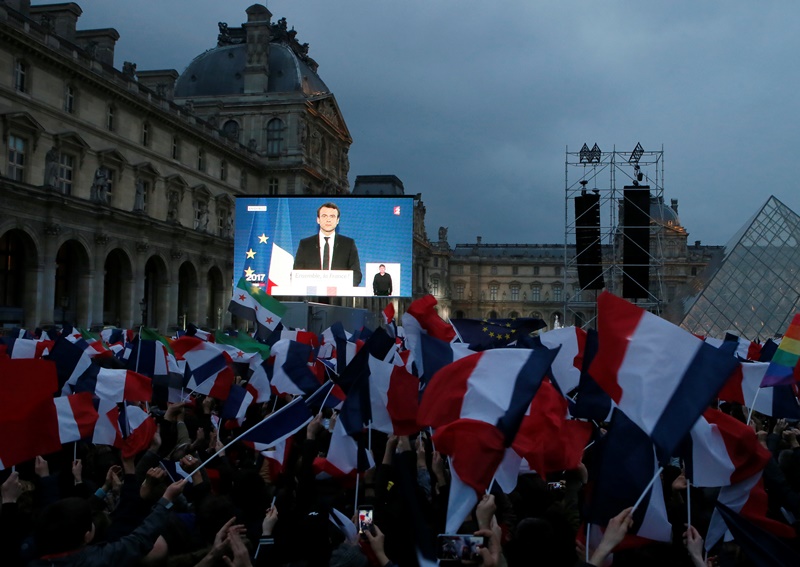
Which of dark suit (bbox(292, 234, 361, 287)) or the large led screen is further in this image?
dark suit (bbox(292, 234, 361, 287))

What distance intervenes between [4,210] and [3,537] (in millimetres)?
25111

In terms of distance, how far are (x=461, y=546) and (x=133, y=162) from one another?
1436 inches

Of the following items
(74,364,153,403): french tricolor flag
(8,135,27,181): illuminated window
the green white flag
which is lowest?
(74,364,153,403): french tricolor flag

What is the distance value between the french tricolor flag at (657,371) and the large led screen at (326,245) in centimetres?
3024

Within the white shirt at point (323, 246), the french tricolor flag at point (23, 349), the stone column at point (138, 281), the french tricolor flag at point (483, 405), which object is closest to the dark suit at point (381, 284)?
the white shirt at point (323, 246)

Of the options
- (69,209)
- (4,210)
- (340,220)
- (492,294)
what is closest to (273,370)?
(4,210)

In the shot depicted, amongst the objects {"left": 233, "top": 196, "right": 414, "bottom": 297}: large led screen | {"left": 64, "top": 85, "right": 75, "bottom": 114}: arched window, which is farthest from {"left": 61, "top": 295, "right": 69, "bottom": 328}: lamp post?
{"left": 64, "top": 85, "right": 75, "bottom": 114}: arched window

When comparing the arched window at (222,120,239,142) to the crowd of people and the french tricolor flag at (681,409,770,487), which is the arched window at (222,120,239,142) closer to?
the crowd of people

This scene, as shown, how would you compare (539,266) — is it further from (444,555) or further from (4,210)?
(444,555)

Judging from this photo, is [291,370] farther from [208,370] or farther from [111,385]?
[111,385]

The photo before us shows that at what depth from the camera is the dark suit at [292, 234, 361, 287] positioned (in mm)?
35188

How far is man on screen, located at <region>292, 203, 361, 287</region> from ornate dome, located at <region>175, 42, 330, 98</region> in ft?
58.2

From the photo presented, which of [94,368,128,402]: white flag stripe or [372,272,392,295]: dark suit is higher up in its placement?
[372,272,392,295]: dark suit

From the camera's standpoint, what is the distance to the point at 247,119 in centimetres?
5153
